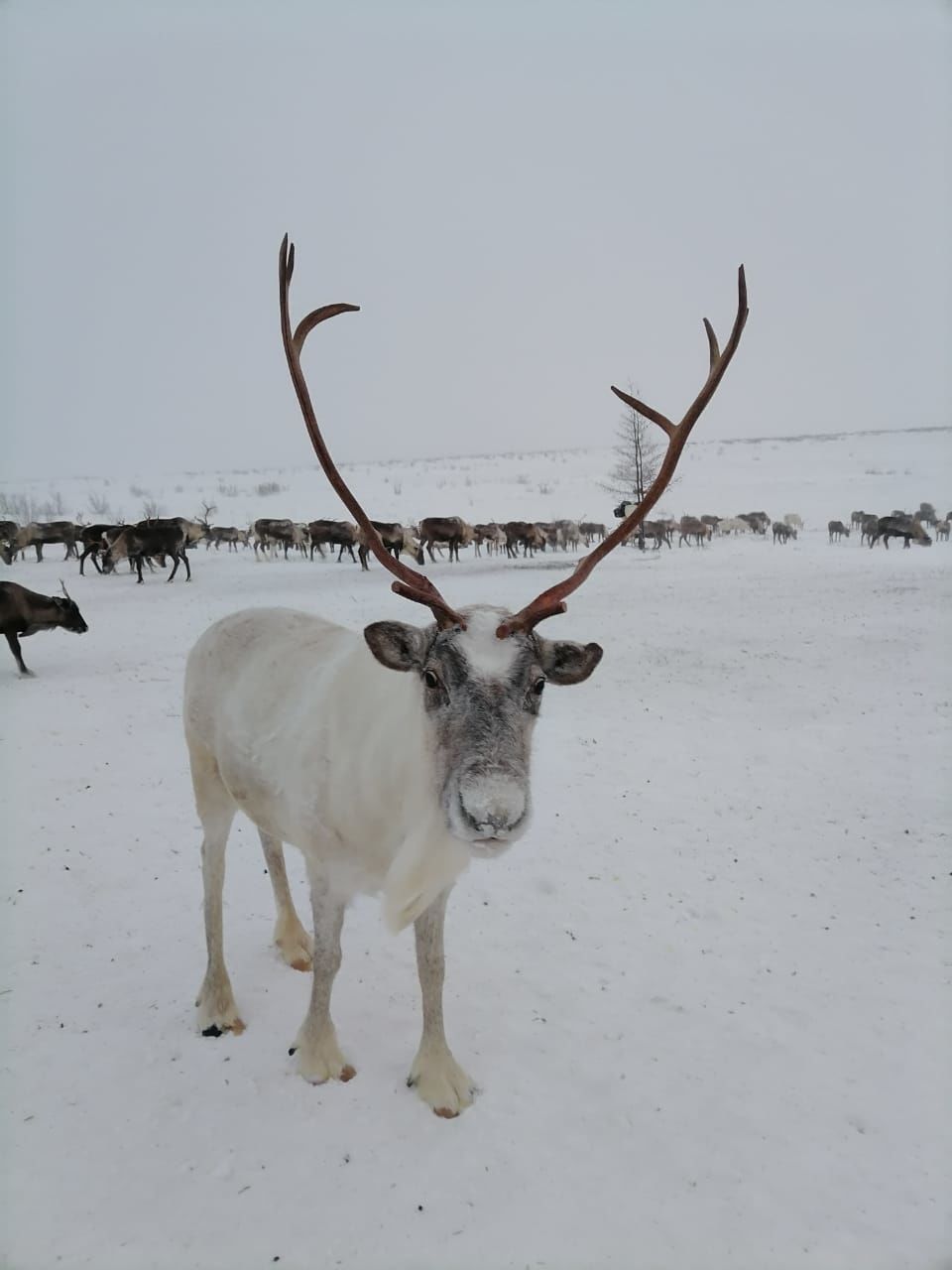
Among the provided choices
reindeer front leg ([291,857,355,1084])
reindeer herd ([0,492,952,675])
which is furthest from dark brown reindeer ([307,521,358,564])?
reindeer front leg ([291,857,355,1084])

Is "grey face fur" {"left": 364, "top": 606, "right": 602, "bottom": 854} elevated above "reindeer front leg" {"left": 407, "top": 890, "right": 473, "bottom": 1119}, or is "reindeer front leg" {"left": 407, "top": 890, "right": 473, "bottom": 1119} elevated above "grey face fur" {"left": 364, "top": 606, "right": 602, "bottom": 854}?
"grey face fur" {"left": 364, "top": 606, "right": 602, "bottom": 854}

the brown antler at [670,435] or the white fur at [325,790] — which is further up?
the brown antler at [670,435]

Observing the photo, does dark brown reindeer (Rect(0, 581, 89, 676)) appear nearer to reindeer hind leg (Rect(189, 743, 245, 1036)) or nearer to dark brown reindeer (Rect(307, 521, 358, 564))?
reindeer hind leg (Rect(189, 743, 245, 1036))

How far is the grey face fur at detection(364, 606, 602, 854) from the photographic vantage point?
207 cm

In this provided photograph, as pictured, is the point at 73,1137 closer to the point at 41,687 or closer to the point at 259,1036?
the point at 259,1036

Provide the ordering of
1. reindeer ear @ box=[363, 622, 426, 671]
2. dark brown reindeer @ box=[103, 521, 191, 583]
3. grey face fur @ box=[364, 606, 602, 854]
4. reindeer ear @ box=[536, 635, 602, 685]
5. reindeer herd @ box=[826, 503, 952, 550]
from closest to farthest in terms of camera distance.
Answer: grey face fur @ box=[364, 606, 602, 854], reindeer ear @ box=[363, 622, 426, 671], reindeer ear @ box=[536, 635, 602, 685], dark brown reindeer @ box=[103, 521, 191, 583], reindeer herd @ box=[826, 503, 952, 550]

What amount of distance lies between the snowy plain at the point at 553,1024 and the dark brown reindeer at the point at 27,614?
8.10ft

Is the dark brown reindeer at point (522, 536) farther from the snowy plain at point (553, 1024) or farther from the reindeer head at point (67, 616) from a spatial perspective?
the snowy plain at point (553, 1024)

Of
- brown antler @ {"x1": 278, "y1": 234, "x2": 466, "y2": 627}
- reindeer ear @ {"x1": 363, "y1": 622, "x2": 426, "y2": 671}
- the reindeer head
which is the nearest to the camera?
reindeer ear @ {"x1": 363, "y1": 622, "x2": 426, "y2": 671}

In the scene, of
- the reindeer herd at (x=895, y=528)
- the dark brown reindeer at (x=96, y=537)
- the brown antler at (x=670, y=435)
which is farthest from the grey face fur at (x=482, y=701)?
the reindeer herd at (x=895, y=528)

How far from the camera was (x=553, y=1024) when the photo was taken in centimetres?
330

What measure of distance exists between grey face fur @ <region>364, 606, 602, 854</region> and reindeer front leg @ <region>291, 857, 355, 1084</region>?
41.1 inches

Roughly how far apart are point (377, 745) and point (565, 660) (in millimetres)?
779

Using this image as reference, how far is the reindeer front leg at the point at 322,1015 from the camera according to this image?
297cm
